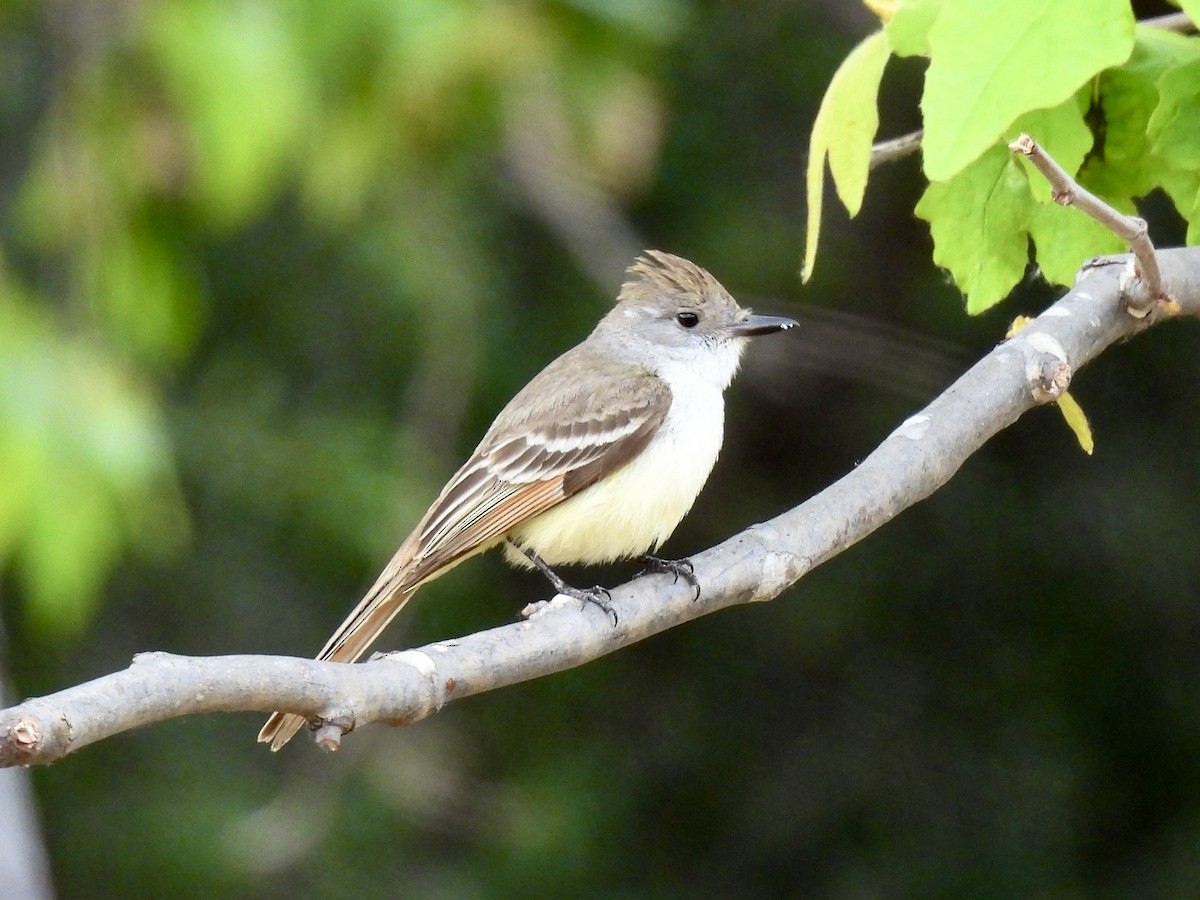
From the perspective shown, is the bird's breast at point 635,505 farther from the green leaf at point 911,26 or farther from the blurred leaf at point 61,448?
the green leaf at point 911,26

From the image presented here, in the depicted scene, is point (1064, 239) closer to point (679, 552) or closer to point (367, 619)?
point (367, 619)

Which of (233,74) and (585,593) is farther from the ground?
(233,74)

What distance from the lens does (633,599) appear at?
2.61m

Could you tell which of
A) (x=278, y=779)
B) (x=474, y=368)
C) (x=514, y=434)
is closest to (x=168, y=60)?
(x=514, y=434)

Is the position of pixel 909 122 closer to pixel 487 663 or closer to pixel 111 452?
pixel 111 452

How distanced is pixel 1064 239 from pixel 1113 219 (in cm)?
36

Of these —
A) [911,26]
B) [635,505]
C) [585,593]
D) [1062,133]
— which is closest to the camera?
[911,26]

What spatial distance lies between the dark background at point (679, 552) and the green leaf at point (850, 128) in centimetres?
398

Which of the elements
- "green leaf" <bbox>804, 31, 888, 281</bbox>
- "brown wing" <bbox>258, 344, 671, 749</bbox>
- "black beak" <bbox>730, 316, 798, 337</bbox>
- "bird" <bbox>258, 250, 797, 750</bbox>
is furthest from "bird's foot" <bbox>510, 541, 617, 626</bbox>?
"black beak" <bbox>730, 316, 798, 337</bbox>

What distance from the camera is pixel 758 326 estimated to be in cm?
427

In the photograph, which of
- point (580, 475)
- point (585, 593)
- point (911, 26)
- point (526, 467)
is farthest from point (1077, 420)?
point (526, 467)

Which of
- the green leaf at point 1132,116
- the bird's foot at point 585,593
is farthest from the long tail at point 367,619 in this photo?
the green leaf at point 1132,116

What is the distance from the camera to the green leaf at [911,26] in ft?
7.29

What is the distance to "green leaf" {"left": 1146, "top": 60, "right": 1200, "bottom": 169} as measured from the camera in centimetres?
226
